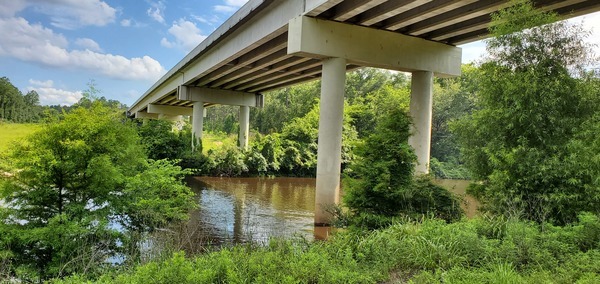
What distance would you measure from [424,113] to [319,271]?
39.4 ft

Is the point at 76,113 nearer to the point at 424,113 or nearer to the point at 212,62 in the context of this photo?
the point at 424,113

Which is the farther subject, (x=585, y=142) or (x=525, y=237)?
(x=585, y=142)

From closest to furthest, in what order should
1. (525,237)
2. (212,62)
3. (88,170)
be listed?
(525,237) → (88,170) → (212,62)

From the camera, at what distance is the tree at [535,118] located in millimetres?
7809

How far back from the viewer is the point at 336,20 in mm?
13289

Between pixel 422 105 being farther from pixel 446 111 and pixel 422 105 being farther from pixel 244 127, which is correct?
pixel 446 111

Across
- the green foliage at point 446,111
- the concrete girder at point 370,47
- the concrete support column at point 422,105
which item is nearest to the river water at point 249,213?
the concrete support column at point 422,105

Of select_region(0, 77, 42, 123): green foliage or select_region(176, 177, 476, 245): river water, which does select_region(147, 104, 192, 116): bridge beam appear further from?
select_region(0, 77, 42, 123): green foliage

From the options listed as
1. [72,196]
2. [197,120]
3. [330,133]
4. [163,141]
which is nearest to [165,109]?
[197,120]

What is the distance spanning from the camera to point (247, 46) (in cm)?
1722

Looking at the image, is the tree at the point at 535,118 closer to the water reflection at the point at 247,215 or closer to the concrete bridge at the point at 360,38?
the water reflection at the point at 247,215

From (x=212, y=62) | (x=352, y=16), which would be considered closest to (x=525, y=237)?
(x=352, y=16)

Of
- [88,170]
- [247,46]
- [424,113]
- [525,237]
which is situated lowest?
[525,237]

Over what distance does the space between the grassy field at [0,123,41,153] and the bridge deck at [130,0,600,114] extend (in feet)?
25.0
